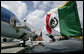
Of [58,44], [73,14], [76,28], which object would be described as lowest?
[58,44]

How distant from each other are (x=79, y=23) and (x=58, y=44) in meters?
1.03

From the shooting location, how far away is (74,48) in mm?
2143

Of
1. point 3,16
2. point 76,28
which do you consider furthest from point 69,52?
point 3,16

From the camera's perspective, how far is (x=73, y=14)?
9.68 feet

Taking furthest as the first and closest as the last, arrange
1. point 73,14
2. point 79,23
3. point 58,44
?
point 73,14 → point 79,23 → point 58,44

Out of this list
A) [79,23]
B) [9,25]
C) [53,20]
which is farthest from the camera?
[9,25]

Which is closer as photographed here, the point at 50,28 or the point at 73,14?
the point at 73,14

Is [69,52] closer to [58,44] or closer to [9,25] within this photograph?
[58,44]

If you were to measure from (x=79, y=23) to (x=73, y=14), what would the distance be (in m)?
0.40

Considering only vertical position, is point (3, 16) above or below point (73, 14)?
above

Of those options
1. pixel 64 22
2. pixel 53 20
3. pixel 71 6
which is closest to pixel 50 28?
pixel 53 20

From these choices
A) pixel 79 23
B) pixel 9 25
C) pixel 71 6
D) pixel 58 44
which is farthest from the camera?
pixel 9 25

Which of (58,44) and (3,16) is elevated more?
(3,16)

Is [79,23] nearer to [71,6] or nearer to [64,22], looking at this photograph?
[64,22]
